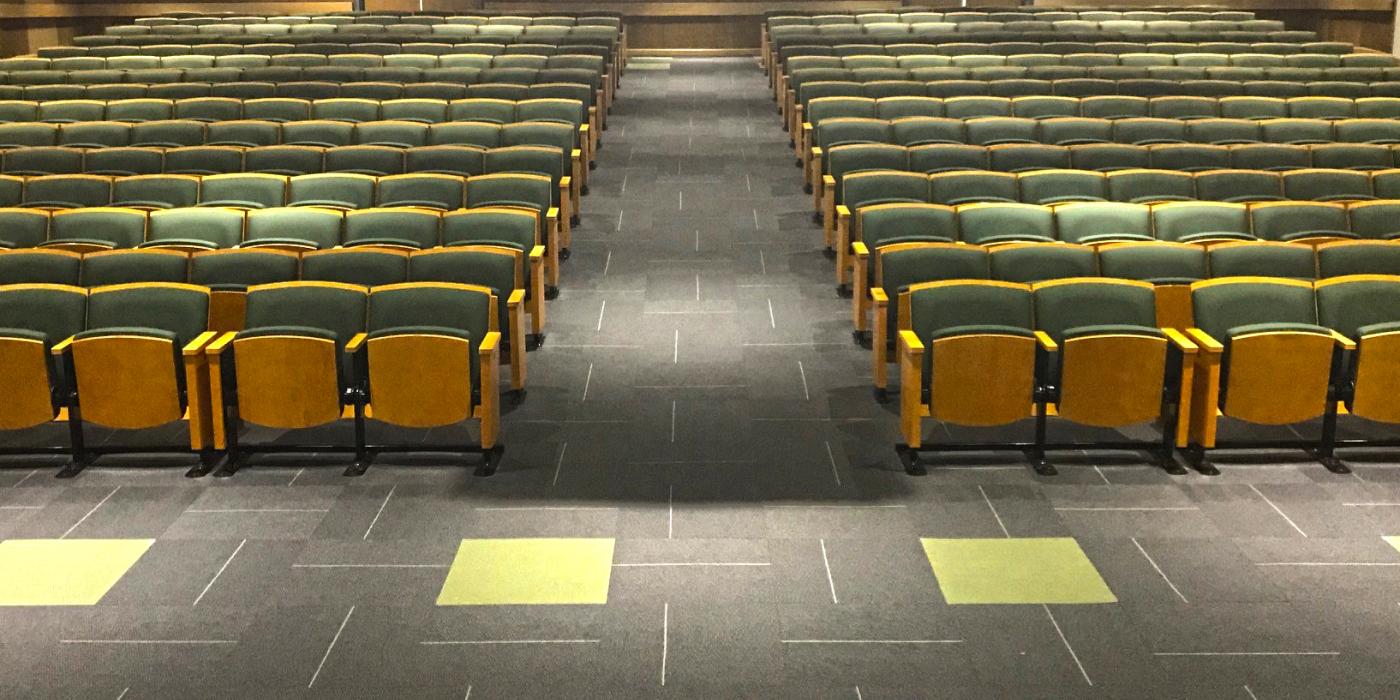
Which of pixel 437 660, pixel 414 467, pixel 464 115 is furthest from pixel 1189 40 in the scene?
pixel 437 660

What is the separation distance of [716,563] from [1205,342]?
3.72 ft

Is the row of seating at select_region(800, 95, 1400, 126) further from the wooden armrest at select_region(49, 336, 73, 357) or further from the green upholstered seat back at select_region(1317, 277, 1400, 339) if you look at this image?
the wooden armrest at select_region(49, 336, 73, 357)

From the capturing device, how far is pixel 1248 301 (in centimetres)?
266

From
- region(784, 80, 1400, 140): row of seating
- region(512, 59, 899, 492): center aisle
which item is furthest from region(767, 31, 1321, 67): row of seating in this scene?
region(512, 59, 899, 492): center aisle

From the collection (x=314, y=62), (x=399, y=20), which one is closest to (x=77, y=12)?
(x=399, y=20)

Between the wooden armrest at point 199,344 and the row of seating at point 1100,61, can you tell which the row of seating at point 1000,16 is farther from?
the wooden armrest at point 199,344

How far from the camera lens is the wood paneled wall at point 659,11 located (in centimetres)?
817

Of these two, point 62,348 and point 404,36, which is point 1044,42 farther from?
point 62,348

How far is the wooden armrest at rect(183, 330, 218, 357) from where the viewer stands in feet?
8.08

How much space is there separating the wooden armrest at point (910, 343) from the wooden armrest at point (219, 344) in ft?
4.54

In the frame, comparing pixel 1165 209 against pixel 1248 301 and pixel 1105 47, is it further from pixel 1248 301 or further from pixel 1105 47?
pixel 1105 47

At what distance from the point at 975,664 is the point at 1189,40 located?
596 centimetres

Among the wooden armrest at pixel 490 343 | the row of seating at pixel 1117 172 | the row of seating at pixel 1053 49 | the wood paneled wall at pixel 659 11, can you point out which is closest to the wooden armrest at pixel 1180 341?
the row of seating at pixel 1117 172

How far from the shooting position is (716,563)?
2.11 metres
